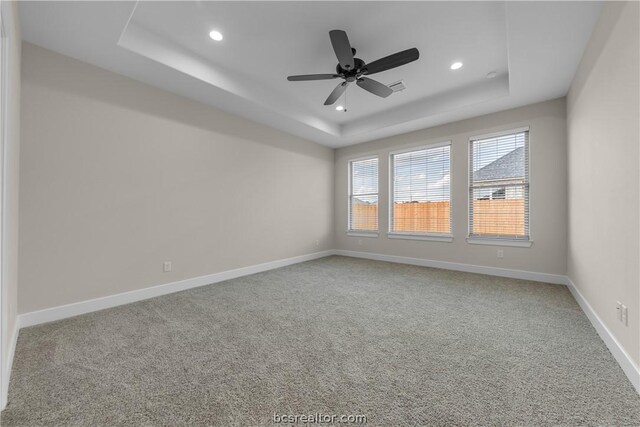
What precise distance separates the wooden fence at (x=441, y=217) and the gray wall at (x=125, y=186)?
7.39 ft

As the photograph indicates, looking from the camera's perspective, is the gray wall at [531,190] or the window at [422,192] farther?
the window at [422,192]

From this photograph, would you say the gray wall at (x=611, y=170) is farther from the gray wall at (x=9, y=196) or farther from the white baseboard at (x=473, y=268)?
the gray wall at (x=9, y=196)

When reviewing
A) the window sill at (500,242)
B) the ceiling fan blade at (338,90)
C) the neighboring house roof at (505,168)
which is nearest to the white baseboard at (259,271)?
Result: the window sill at (500,242)

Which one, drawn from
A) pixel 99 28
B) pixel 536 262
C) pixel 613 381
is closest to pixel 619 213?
pixel 613 381

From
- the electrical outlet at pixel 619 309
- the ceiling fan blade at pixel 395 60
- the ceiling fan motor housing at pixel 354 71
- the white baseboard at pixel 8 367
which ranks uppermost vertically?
the ceiling fan motor housing at pixel 354 71

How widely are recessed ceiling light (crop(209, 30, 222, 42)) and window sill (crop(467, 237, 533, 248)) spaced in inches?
179

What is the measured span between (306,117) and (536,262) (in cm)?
425

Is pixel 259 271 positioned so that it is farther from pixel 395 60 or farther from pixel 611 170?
pixel 611 170

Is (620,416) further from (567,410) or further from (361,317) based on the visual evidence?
(361,317)

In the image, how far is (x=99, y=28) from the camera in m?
2.23

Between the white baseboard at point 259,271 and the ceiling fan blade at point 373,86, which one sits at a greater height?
the ceiling fan blade at point 373,86

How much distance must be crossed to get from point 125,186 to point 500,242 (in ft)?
17.2

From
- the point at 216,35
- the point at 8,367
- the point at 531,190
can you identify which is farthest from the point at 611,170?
the point at 8,367

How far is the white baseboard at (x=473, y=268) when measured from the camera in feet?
11.9
